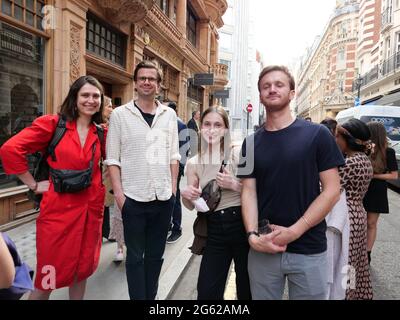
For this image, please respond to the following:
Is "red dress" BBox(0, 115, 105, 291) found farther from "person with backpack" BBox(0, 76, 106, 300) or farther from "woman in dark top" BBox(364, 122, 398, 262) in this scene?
"woman in dark top" BBox(364, 122, 398, 262)

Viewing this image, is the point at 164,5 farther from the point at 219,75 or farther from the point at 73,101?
the point at 73,101

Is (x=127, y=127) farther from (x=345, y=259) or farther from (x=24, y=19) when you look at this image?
(x=24, y=19)

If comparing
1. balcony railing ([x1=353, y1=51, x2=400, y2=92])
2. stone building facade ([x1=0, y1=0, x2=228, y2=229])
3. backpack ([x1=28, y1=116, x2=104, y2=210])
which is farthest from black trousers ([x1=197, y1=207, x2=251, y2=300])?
balcony railing ([x1=353, y1=51, x2=400, y2=92])

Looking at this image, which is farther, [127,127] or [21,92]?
[21,92]

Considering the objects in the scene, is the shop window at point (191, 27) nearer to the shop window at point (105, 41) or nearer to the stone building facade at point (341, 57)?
the shop window at point (105, 41)

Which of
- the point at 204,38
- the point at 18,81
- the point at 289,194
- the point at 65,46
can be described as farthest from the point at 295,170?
the point at 204,38

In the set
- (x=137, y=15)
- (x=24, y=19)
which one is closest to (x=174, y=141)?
(x=24, y=19)

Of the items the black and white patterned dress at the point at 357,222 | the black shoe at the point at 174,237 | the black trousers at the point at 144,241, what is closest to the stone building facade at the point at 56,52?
the black shoe at the point at 174,237

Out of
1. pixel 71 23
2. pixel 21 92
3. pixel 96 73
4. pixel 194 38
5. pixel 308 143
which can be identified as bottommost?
pixel 308 143

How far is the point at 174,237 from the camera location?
522 centimetres

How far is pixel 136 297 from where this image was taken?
9.43 feet

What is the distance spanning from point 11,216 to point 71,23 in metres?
3.79

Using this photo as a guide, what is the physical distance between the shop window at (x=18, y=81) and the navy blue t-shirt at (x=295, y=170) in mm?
4941

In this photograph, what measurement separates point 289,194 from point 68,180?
1.57 meters
